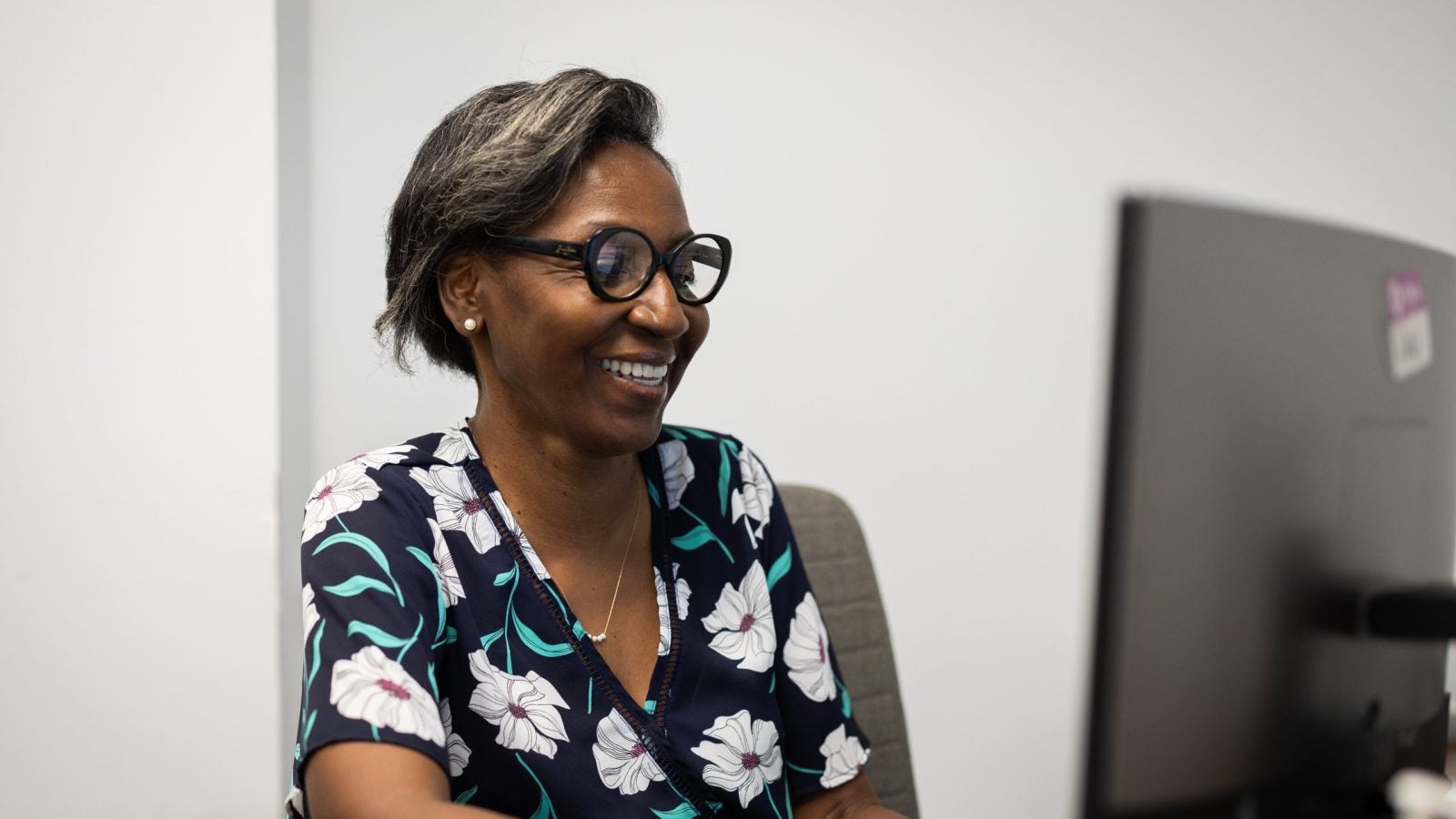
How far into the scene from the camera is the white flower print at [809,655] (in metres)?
1.23

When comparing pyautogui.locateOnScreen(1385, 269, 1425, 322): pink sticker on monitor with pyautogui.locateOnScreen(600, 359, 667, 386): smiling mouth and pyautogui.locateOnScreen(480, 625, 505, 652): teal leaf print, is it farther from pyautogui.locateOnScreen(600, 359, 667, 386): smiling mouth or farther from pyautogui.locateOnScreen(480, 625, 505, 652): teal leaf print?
pyautogui.locateOnScreen(480, 625, 505, 652): teal leaf print

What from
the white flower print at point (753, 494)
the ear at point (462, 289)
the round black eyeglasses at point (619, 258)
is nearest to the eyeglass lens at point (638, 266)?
the round black eyeglasses at point (619, 258)

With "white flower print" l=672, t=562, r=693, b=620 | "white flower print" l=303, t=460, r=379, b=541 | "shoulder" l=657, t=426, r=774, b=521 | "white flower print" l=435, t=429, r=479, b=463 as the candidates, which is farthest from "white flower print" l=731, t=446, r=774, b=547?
"white flower print" l=303, t=460, r=379, b=541

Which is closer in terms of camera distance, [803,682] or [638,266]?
[638,266]

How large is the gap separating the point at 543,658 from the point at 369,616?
7.7 inches

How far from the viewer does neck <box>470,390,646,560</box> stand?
116 centimetres

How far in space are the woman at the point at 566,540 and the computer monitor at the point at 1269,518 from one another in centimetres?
59

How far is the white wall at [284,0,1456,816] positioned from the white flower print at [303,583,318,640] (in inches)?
38.7

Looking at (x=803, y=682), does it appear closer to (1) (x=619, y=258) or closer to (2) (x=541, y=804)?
(2) (x=541, y=804)

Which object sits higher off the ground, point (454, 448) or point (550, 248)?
point (550, 248)

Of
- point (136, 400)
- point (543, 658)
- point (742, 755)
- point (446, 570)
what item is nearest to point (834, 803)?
point (742, 755)

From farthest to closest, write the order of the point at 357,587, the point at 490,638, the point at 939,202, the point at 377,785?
the point at 939,202, the point at 490,638, the point at 357,587, the point at 377,785

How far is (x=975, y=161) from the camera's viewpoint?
2246 mm

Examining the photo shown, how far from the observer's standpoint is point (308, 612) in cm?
95
